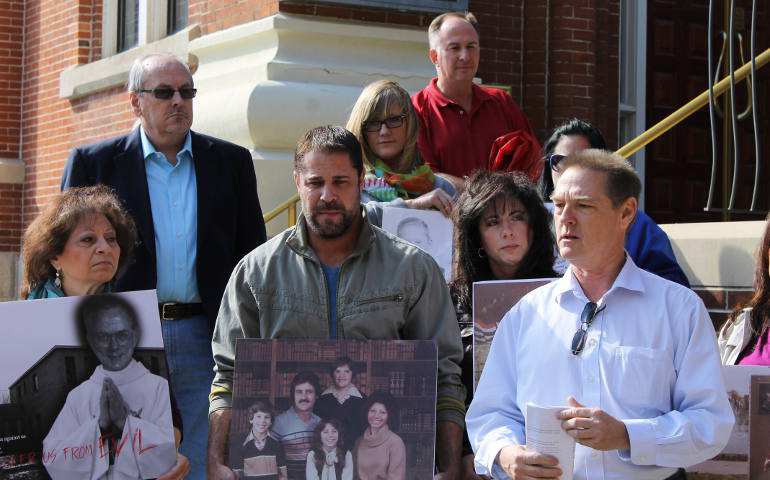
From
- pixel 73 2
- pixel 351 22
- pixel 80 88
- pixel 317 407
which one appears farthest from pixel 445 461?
pixel 73 2

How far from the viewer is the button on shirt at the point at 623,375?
2943 millimetres

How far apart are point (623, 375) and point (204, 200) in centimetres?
223

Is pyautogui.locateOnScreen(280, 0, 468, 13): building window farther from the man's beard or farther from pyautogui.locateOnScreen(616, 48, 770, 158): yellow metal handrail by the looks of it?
the man's beard

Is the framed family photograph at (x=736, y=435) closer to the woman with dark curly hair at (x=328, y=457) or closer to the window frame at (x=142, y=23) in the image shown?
the woman with dark curly hair at (x=328, y=457)

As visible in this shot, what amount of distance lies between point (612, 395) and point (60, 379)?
1.70 meters

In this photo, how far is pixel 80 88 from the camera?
1172 cm

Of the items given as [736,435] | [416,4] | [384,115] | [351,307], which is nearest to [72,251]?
[351,307]

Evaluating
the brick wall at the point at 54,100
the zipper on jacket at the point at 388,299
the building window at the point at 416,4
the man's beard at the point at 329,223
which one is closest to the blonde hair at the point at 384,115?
the man's beard at the point at 329,223

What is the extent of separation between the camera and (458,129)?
583 cm

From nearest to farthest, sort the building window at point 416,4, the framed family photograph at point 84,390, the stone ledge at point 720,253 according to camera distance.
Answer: the framed family photograph at point 84,390 → the stone ledge at point 720,253 → the building window at point 416,4

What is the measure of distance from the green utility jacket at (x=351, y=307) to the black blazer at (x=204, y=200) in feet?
3.13

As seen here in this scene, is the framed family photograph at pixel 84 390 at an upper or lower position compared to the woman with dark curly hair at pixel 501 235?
lower

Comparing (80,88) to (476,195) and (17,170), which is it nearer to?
(17,170)

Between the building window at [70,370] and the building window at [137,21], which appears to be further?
the building window at [137,21]
